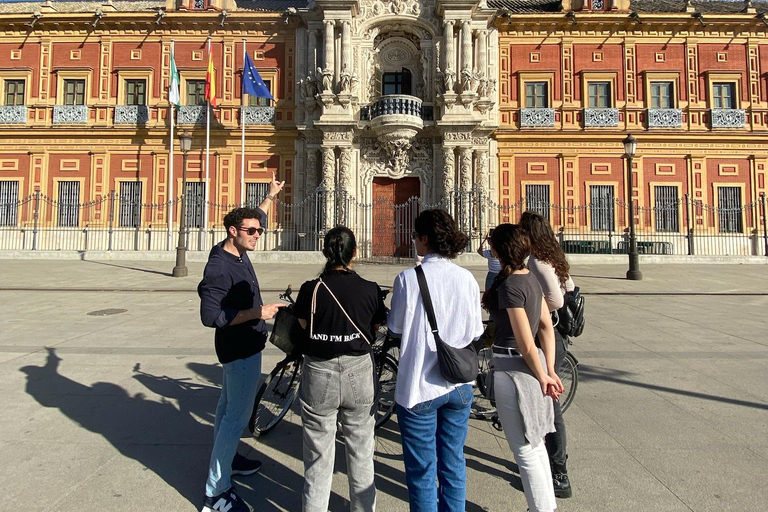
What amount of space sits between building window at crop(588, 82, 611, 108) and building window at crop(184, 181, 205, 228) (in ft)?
66.6

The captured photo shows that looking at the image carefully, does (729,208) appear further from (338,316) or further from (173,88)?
(173,88)

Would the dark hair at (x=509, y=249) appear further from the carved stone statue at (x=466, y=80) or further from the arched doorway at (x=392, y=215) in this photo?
the carved stone statue at (x=466, y=80)

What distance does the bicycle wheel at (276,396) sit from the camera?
11.1 feet

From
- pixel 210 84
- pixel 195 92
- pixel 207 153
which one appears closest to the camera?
pixel 210 84

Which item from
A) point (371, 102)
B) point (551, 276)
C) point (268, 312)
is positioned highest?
point (371, 102)

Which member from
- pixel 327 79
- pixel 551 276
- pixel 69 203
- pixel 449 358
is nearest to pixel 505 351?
pixel 449 358

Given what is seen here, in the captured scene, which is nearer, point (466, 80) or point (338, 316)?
point (338, 316)

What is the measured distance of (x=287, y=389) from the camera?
11.9 feet

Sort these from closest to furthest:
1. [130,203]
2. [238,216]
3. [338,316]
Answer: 1. [338,316]
2. [238,216]
3. [130,203]

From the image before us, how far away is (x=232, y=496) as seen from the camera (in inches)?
96.1

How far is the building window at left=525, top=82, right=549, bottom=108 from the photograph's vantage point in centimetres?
2216

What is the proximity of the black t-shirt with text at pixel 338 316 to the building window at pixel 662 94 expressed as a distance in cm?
2541

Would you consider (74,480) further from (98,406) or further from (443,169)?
(443,169)

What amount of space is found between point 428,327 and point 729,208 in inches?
995
